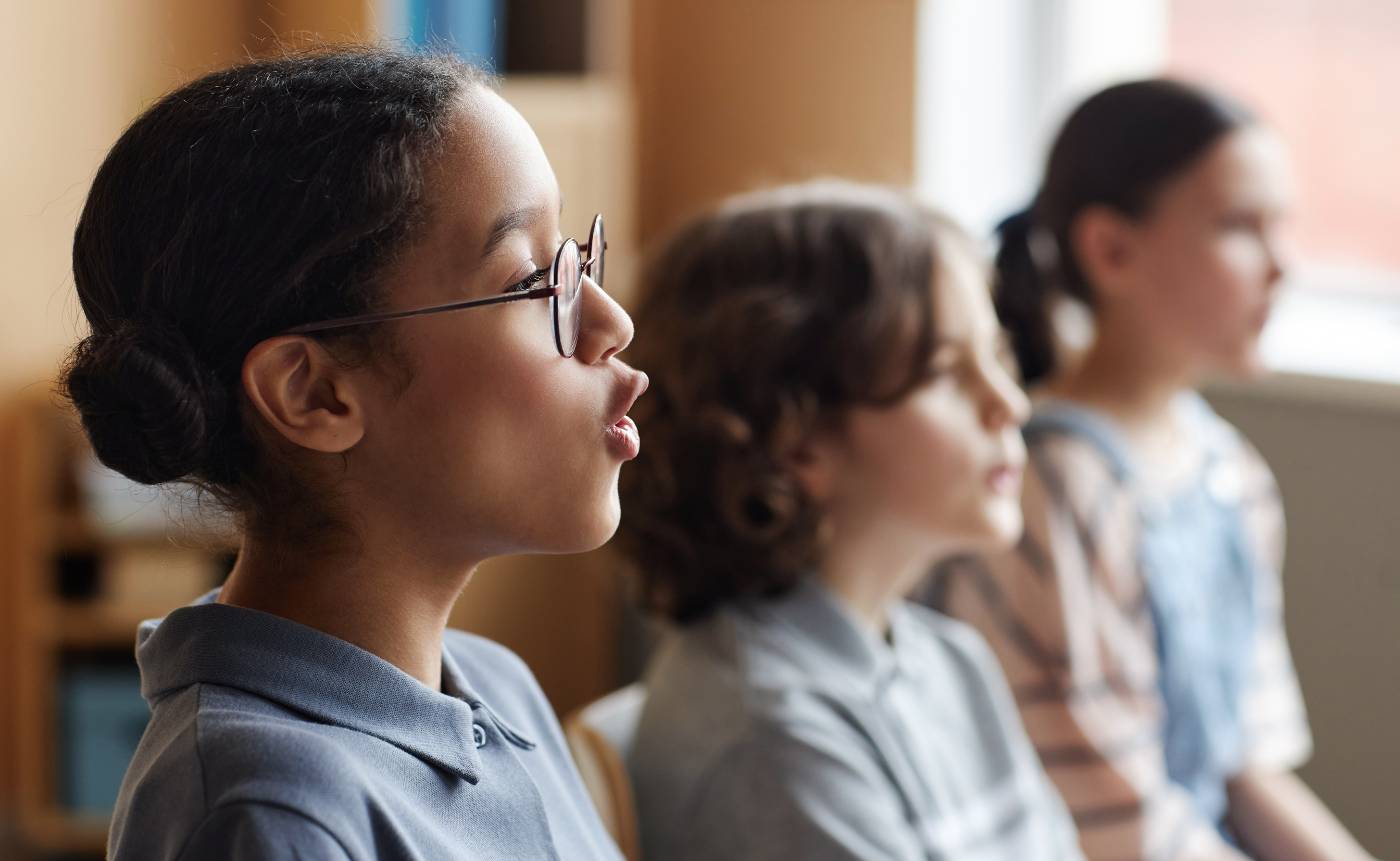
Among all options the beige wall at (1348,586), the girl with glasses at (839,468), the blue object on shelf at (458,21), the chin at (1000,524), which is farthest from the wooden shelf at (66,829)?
the beige wall at (1348,586)

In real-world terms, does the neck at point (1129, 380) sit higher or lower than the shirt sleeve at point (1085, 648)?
higher

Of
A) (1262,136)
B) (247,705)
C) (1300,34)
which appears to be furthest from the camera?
(1300,34)

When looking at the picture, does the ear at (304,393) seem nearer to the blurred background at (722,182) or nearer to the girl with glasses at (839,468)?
the girl with glasses at (839,468)

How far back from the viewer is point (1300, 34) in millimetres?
2891

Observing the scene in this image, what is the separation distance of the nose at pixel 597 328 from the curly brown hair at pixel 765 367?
58 cm

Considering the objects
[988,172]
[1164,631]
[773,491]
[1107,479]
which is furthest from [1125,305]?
[988,172]

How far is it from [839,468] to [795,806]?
1.17ft

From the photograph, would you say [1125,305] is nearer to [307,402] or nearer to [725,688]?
[725,688]

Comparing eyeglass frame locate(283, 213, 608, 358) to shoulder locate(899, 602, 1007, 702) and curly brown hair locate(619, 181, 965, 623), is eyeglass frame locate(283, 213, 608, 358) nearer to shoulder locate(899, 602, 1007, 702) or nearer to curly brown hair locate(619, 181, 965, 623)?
curly brown hair locate(619, 181, 965, 623)

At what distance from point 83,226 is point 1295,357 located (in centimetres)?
229

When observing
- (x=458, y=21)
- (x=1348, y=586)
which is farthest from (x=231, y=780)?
(x=1348, y=586)

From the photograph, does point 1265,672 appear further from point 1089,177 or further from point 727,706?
point 727,706

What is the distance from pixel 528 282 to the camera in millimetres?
812

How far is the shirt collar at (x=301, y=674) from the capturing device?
0.76 meters
